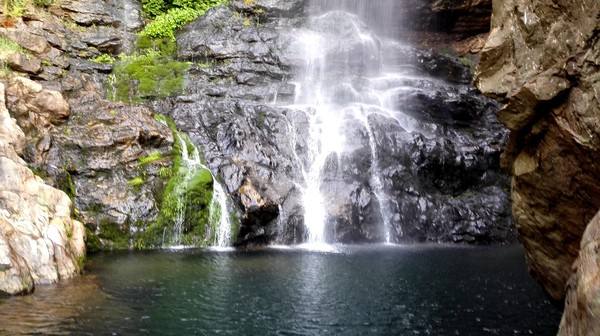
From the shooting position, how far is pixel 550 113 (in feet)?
24.2

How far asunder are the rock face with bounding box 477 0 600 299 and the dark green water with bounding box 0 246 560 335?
1725mm

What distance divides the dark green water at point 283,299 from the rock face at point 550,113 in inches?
67.9

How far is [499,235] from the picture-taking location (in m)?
19.9

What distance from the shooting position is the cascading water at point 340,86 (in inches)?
773

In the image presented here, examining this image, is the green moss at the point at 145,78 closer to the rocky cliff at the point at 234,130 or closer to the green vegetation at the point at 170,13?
the rocky cliff at the point at 234,130

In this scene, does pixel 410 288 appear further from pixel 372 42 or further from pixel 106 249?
pixel 372 42

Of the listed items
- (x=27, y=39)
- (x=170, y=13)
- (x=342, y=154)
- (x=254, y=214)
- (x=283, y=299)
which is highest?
(x=170, y=13)

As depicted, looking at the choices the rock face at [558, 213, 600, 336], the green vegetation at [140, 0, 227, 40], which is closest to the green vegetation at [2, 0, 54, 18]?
the green vegetation at [140, 0, 227, 40]

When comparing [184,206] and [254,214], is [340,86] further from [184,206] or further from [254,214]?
[184,206]

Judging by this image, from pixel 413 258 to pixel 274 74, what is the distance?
12246mm

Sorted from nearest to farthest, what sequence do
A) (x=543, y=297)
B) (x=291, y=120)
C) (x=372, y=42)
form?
(x=543, y=297)
(x=291, y=120)
(x=372, y=42)

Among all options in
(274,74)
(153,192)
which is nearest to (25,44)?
(153,192)

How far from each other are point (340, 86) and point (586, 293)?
845 inches

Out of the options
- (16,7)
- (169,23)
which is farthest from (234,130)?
(16,7)
